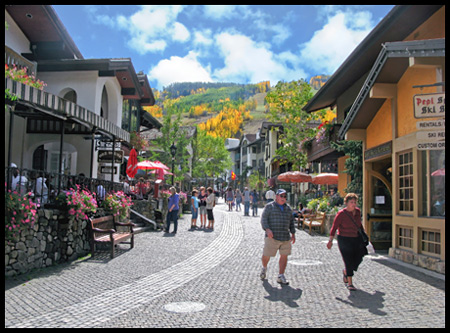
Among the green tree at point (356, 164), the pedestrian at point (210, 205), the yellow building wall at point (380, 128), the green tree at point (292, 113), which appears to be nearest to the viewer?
the yellow building wall at point (380, 128)

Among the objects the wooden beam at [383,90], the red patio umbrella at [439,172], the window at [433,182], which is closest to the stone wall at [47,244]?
the wooden beam at [383,90]

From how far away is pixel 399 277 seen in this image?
8.37 m

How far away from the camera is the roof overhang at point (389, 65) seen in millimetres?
7875

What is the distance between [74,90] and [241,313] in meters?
14.6

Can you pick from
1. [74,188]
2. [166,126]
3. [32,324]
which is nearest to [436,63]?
[32,324]

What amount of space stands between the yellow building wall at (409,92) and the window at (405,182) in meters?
0.61

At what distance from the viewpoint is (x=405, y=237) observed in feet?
34.4

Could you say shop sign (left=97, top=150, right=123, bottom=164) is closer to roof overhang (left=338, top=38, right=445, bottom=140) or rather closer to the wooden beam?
roof overhang (left=338, top=38, right=445, bottom=140)

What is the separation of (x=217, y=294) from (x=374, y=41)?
9886 millimetres

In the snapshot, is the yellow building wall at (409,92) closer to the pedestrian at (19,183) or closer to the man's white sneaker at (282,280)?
the man's white sneaker at (282,280)

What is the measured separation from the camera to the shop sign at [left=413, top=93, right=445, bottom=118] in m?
6.29

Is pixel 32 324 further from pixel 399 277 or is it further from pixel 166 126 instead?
pixel 166 126

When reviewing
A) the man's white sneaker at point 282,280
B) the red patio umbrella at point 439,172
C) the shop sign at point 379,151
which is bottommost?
the man's white sneaker at point 282,280

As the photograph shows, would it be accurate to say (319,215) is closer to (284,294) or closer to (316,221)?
(316,221)
